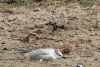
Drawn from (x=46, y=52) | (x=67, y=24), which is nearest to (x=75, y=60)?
(x=46, y=52)

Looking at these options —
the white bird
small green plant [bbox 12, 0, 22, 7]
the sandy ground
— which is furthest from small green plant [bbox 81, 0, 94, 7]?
the white bird

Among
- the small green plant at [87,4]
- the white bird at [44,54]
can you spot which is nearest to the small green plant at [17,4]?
the small green plant at [87,4]

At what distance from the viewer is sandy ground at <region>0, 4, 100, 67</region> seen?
382 cm

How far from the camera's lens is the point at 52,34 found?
514 cm

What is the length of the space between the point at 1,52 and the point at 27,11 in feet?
8.60

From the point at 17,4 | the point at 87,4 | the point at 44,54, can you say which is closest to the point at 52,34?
the point at 44,54

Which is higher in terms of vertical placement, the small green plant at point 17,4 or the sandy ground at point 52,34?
the small green plant at point 17,4

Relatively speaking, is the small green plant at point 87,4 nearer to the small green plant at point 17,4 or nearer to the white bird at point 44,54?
the small green plant at point 17,4

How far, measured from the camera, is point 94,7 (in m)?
6.66

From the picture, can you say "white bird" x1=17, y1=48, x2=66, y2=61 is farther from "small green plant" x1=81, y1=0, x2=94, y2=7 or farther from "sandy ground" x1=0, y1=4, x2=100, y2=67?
"small green plant" x1=81, y1=0, x2=94, y2=7

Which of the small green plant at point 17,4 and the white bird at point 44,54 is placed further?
the small green plant at point 17,4

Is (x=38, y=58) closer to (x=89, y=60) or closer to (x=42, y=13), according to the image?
(x=89, y=60)

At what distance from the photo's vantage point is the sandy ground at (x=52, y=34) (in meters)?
3.82

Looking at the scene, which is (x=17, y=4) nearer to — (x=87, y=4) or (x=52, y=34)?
(x=87, y=4)
